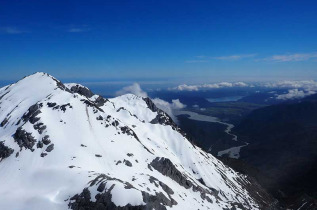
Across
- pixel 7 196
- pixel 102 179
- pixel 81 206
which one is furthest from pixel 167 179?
pixel 7 196

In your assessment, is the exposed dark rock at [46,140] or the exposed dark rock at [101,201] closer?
the exposed dark rock at [101,201]

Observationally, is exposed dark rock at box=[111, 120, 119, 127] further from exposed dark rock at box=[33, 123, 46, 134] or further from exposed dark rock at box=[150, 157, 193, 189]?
exposed dark rock at box=[33, 123, 46, 134]

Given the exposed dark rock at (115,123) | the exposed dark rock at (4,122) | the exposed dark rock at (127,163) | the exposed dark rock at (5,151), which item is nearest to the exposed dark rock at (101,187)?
the exposed dark rock at (127,163)

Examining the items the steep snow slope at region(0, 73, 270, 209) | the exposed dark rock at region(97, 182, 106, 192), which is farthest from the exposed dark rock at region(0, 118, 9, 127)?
the exposed dark rock at region(97, 182, 106, 192)

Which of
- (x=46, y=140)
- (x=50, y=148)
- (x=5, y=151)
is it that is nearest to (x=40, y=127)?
(x=46, y=140)

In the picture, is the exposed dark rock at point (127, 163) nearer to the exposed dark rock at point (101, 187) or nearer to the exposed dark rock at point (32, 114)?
the exposed dark rock at point (101, 187)

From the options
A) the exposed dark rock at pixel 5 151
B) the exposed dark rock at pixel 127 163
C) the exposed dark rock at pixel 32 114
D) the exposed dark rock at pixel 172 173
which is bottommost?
the exposed dark rock at pixel 172 173

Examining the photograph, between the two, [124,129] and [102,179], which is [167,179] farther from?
[102,179]

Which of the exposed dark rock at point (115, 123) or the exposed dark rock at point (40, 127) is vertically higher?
the exposed dark rock at point (40, 127)
